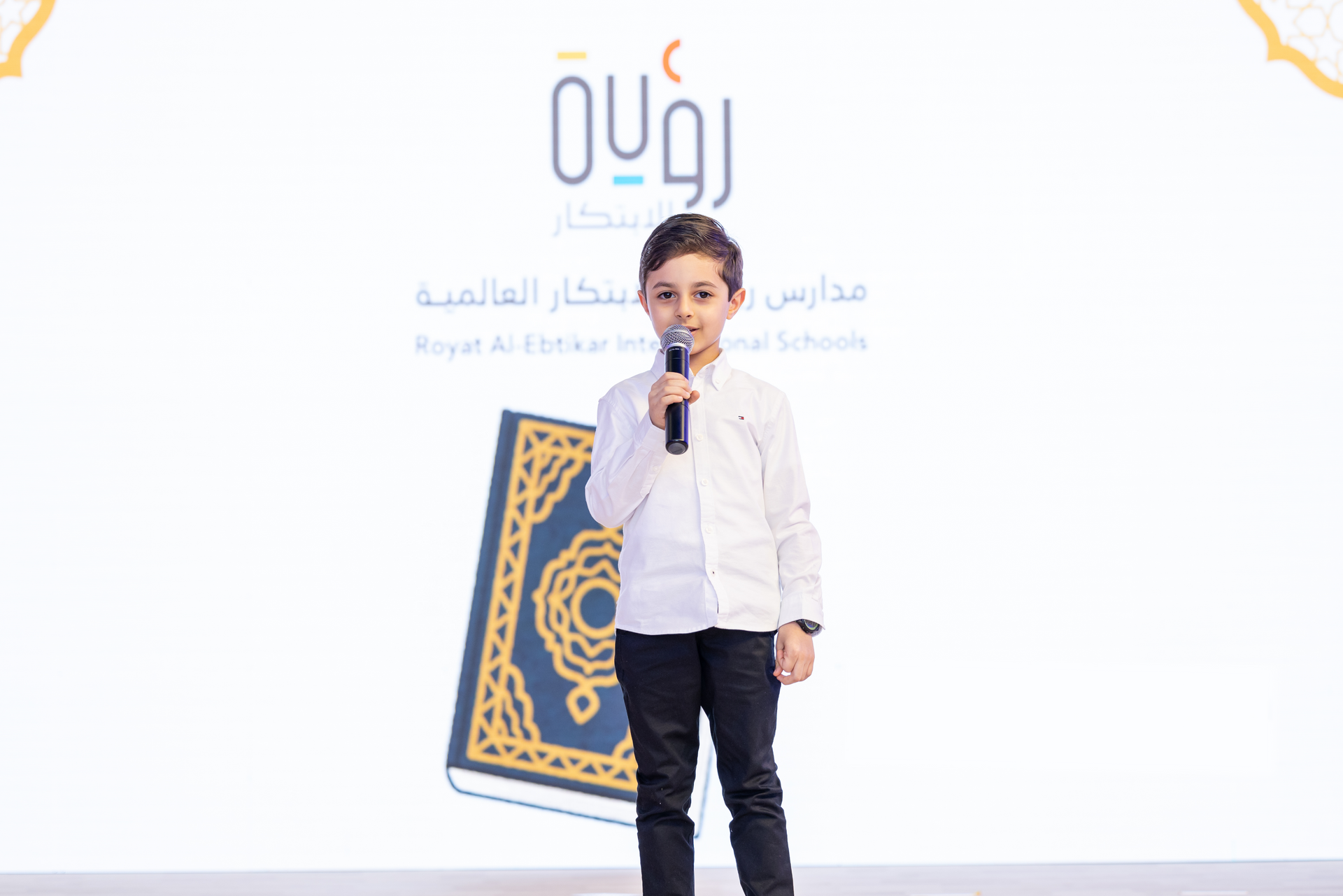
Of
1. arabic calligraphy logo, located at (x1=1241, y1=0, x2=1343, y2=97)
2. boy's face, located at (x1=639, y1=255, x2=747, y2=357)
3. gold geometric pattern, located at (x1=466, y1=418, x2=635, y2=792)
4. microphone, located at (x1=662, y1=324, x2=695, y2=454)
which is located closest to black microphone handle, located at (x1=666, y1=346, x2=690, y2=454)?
microphone, located at (x1=662, y1=324, x2=695, y2=454)

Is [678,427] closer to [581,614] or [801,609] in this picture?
[801,609]

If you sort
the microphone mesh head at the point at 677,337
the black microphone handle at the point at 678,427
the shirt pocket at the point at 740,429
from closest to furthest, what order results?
the black microphone handle at the point at 678,427 < the microphone mesh head at the point at 677,337 < the shirt pocket at the point at 740,429

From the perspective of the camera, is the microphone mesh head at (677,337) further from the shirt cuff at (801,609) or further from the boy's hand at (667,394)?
the shirt cuff at (801,609)

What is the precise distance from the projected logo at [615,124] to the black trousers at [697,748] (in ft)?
3.75

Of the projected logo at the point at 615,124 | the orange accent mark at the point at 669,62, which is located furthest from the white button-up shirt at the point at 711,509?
the orange accent mark at the point at 669,62

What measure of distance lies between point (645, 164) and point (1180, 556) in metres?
1.39

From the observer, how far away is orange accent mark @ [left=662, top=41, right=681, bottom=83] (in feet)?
7.27

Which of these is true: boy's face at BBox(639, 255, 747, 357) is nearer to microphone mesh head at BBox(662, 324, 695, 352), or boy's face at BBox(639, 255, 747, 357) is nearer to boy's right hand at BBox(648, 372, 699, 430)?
microphone mesh head at BBox(662, 324, 695, 352)

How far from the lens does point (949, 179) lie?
2.21m

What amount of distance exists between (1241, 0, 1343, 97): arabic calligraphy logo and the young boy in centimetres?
151

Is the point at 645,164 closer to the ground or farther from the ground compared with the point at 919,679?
farther from the ground

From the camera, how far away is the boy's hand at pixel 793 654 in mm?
1410

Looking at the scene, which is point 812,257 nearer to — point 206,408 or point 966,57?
point 966,57

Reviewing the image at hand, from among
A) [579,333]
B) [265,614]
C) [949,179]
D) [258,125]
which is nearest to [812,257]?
[949,179]
